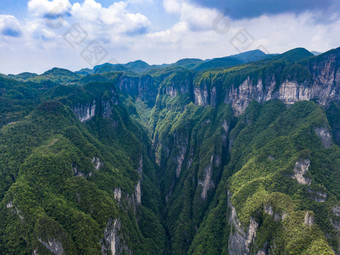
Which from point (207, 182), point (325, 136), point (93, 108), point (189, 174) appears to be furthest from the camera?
point (93, 108)

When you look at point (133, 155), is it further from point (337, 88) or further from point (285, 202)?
point (337, 88)

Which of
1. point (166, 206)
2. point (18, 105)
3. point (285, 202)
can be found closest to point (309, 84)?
point (285, 202)

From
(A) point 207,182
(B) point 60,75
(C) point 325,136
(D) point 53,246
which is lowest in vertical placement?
(A) point 207,182

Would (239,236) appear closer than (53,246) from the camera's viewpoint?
No

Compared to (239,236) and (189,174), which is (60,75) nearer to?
(189,174)

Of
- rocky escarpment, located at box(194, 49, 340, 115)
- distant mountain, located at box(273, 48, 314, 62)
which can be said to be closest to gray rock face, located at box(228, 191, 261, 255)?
rocky escarpment, located at box(194, 49, 340, 115)

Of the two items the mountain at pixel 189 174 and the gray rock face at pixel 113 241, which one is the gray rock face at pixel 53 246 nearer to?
the mountain at pixel 189 174

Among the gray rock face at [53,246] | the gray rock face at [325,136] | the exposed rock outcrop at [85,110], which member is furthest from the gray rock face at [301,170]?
the exposed rock outcrop at [85,110]

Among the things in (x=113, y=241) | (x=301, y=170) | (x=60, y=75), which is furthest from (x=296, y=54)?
(x=60, y=75)
